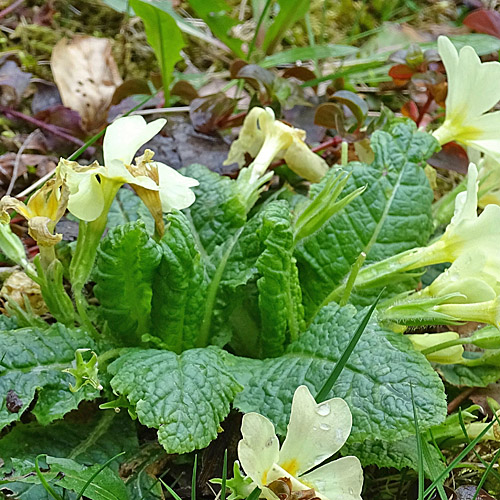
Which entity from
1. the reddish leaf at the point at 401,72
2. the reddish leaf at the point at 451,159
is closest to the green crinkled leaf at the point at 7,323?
the reddish leaf at the point at 451,159

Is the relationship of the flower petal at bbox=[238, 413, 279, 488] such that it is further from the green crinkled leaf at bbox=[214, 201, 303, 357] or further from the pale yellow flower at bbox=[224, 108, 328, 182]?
the pale yellow flower at bbox=[224, 108, 328, 182]

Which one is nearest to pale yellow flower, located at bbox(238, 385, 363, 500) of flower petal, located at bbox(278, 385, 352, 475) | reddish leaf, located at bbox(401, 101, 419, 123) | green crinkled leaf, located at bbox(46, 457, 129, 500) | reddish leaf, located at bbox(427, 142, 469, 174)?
flower petal, located at bbox(278, 385, 352, 475)

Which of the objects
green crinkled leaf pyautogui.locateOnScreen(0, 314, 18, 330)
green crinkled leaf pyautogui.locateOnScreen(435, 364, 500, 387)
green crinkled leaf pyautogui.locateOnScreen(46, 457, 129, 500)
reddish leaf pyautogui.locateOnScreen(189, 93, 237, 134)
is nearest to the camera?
green crinkled leaf pyautogui.locateOnScreen(46, 457, 129, 500)

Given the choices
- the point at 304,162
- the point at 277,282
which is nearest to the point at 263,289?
the point at 277,282

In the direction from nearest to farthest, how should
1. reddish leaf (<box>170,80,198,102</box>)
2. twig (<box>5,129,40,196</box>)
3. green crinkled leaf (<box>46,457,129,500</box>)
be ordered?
green crinkled leaf (<box>46,457,129,500</box>) < twig (<box>5,129,40,196</box>) < reddish leaf (<box>170,80,198,102</box>)

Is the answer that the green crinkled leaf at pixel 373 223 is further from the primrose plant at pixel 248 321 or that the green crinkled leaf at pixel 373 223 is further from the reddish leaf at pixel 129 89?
the reddish leaf at pixel 129 89

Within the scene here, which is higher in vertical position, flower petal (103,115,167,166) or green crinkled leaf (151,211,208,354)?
flower petal (103,115,167,166)
